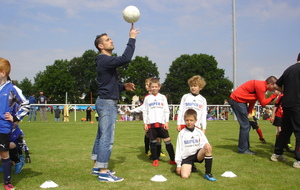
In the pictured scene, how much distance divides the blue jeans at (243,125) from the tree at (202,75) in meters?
61.6

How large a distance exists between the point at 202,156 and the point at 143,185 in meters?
1.33

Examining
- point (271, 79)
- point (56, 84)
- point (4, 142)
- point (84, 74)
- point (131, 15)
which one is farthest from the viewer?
point (84, 74)

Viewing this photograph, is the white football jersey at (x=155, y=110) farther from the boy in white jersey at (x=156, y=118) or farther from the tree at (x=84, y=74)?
the tree at (x=84, y=74)

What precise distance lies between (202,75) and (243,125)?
63582mm

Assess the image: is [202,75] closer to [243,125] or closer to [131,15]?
[243,125]

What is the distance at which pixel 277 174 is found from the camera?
5.33 meters

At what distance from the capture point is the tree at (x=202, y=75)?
6950cm

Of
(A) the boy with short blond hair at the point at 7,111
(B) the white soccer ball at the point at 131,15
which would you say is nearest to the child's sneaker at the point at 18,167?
(A) the boy with short blond hair at the point at 7,111

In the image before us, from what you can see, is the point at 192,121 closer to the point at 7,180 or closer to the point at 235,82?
the point at 7,180

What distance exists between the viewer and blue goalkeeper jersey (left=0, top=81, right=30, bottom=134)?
427cm

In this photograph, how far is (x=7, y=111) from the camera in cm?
434

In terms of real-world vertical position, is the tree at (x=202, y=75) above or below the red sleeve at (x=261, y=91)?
above

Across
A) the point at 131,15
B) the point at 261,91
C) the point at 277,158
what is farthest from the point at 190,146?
the point at 261,91

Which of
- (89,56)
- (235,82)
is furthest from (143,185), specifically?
(89,56)
